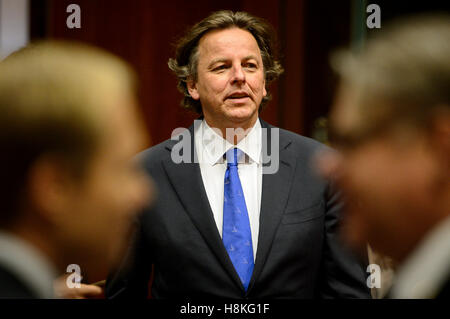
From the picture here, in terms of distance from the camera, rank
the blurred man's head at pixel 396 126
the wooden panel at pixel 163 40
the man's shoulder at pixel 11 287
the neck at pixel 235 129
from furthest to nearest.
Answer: the wooden panel at pixel 163 40 → the neck at pixel 235 129 → the blurred man's head at pixel 396 126 → the man's shoulder at pixel 11 287

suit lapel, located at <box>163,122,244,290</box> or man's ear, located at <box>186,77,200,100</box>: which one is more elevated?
man's ear, located at <box>186,77,200,100</box>

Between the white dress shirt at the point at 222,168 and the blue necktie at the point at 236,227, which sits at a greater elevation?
the white dress shirt at the point at 222,168

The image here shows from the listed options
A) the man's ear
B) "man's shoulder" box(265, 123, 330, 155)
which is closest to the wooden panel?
the man's ear

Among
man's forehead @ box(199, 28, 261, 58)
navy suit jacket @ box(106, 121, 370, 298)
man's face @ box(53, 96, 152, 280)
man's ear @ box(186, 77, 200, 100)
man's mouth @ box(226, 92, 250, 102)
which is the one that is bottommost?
navy suit jacket @ box(106, 121, 370, 298)

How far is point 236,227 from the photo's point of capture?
3.32 feet

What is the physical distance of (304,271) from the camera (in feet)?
3.29

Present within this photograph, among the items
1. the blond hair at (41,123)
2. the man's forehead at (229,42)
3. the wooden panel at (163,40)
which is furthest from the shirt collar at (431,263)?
the wooden panel at (163,40)

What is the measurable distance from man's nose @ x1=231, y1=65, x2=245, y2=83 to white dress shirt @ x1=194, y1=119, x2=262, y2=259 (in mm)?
103

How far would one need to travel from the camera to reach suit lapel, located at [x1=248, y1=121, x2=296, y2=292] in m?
0.99

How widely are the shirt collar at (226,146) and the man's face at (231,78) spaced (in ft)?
0.08

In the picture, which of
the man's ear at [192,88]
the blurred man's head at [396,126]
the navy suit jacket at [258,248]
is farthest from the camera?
the man's ear at [192,88]

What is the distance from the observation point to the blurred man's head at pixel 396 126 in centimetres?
68

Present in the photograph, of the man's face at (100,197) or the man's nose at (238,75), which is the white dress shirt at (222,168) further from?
the man's face at (100,197)

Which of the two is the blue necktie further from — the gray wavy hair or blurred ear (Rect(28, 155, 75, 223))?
blurred ear (Rect(28, 155, 75, 223))
